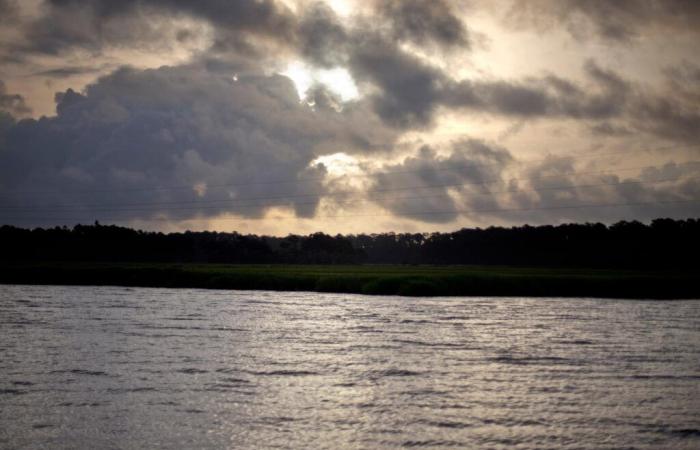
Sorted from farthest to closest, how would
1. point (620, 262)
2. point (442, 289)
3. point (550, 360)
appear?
point (620, 262)
point (442, 289)
point (550, 360)

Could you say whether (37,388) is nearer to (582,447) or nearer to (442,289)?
(582,447)

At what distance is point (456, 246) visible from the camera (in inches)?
7047

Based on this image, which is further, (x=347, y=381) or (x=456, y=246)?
(x=456, y=246)

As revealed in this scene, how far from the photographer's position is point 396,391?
24266 mm

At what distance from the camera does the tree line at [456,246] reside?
429 ft

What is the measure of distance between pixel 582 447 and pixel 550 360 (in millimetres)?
14530

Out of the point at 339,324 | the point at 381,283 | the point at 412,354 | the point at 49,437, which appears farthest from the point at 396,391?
the point at 381,283

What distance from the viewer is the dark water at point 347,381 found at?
18594 millimetres

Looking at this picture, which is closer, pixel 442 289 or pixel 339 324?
pixel 339 324

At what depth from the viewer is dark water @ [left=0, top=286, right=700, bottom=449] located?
1859cm

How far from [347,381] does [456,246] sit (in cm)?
15530

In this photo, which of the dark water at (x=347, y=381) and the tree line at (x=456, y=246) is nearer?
the dark water at (x=347, y=381)

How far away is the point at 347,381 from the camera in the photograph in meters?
26.0

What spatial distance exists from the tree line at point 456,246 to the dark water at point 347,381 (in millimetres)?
86105
